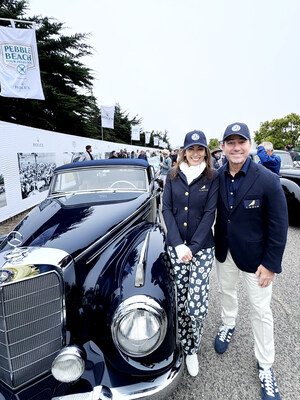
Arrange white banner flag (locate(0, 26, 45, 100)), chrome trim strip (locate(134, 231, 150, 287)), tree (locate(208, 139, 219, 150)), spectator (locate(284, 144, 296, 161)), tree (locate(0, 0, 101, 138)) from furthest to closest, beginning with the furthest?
1. tree (locate(208, 139, 219, 150))
2. tree (locate(0, 0, 101, 138))
3. spectator (locate(284, 144, 296, 161))
4. white banner flag (locate(0, 26, 45, 100))
5. chrome trim strip (locate(134, 231, 150, 287))

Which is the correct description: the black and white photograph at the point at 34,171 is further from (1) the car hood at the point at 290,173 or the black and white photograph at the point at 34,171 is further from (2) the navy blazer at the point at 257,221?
(1) the car hood at the point at 290,173

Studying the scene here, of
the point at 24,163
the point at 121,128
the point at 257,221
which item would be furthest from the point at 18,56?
the point at 121,128

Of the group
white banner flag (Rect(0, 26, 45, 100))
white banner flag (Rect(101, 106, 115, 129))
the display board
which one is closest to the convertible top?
the display board

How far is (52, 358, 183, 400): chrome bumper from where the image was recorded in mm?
1282

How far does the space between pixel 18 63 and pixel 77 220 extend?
7.18 m

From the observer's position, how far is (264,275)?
174cm

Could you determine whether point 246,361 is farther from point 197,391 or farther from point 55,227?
point 55,227

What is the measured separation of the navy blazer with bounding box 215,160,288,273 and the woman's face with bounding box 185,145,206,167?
0.28 meters

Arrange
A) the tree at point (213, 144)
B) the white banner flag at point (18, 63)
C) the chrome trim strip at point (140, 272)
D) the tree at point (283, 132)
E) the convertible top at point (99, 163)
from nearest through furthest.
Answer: the chrome trim strip at point (140, 272) < the convertible top at point (99, 163) < the white banner flag at point (18, 63) < the tree at point (283, 132) < the tree at point (213, 144)

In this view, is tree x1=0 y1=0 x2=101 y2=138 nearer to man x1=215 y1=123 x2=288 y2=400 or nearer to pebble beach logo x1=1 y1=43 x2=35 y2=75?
pebble beach logo x1=1 y1=43 x2=35 y2=75

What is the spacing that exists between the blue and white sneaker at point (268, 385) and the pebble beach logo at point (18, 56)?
876 cm

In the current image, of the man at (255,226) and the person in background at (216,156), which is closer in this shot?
the man at (255,226)

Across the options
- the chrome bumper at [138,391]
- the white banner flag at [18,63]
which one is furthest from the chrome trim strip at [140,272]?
the white banner flag at [18,63]

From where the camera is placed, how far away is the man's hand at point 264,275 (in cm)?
173
